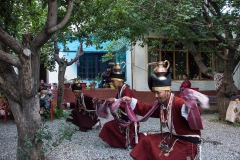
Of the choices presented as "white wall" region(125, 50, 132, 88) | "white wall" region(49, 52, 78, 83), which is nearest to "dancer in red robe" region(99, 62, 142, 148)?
"white wall" region(125, 50, 132, 88)

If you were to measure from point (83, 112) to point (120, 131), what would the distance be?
2.28 metres

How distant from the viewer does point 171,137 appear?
3.93m

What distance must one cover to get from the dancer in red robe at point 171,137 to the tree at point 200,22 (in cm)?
361

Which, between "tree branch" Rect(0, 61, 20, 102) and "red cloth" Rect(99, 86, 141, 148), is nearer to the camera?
"tree branch" Rect(0, 61, 20, 102)

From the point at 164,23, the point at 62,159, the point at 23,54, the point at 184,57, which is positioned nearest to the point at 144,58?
the point at 184,57

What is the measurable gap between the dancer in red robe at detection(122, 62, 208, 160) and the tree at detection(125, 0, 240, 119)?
3609 mm

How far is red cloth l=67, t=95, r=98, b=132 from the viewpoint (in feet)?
26.9

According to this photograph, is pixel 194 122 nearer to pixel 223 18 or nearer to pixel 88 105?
pixel 88 105

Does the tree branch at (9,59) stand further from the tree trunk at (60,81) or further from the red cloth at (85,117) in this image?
the tree trunk at (60,81)

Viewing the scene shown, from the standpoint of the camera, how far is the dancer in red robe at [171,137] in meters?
3.72

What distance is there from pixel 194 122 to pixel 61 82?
26.2 ft

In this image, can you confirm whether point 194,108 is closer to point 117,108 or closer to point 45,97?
point 117,108

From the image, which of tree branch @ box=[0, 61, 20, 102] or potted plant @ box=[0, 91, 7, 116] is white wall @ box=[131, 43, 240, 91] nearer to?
potted plant @ box=[0, 91, 7, 116]

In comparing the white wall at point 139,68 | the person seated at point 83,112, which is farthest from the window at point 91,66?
the person seated at point 83,112
